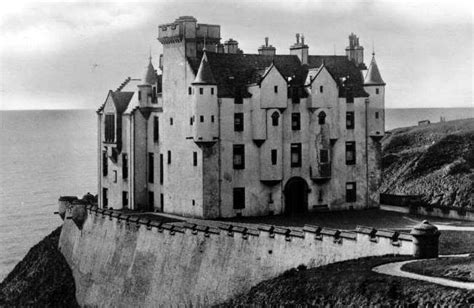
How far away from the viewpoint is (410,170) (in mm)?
95312

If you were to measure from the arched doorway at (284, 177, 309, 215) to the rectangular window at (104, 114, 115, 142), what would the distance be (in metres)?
18.2

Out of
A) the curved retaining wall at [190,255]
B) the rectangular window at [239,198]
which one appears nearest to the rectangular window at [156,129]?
the curved retaining wall at [190,255]

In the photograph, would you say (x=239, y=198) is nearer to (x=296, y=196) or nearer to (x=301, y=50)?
(x=296, y=196)

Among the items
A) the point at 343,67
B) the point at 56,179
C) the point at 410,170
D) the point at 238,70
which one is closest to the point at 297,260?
the point at 238,70

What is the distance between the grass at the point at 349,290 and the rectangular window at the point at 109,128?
31905 millimetres

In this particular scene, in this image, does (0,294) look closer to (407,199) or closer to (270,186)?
(270,186)

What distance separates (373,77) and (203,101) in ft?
49.3

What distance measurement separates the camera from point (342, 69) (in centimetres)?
7412

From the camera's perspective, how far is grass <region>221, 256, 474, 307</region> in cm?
3516

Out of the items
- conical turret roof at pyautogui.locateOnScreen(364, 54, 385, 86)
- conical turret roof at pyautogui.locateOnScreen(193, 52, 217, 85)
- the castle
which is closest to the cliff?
the castle

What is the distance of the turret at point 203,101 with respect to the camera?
6575 centimetres

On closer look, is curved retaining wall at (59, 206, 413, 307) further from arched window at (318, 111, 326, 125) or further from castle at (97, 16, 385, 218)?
arched window at (318, 111, 326, 125)

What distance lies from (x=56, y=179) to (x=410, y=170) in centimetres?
8656

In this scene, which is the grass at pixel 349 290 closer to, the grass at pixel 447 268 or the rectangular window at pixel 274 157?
the grass at pixel 447 268
